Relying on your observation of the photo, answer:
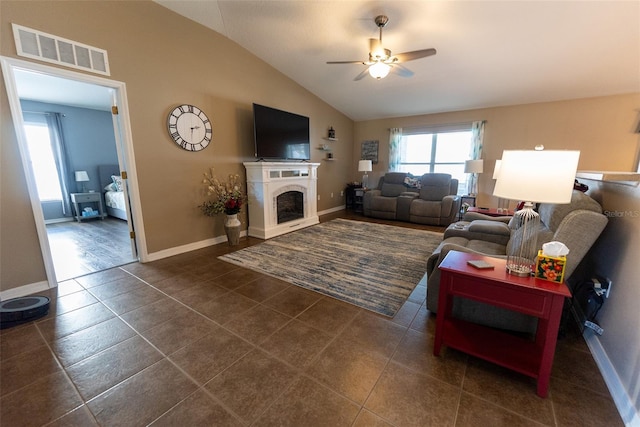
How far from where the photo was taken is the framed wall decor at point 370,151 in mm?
6773

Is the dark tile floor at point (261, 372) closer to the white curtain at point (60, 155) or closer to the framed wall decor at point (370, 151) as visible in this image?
the white curtain at point (60, 155)

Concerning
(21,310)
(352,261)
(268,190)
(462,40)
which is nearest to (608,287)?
(352,261)

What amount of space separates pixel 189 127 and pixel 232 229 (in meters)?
1.51

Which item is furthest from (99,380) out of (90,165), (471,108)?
(471,108)

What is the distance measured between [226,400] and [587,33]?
4896mm

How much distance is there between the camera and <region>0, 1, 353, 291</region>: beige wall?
2.25 metres

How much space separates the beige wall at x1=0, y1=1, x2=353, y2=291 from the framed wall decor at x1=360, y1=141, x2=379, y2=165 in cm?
280

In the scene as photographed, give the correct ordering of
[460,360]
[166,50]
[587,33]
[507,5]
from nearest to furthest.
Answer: [460,360] → [507,5] → [587,33] → [166,50]

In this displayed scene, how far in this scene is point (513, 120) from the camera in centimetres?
509

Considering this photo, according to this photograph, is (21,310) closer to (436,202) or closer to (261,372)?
(261,372)

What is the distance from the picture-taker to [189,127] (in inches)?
136

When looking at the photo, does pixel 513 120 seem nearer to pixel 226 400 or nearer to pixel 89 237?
pixel 226 400

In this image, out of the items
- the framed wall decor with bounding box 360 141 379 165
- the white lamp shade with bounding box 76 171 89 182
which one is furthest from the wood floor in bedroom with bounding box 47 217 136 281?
the framed wall decor with bounding box 360 141 379 165

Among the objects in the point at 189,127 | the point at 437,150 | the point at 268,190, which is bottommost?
the point at 268,190
